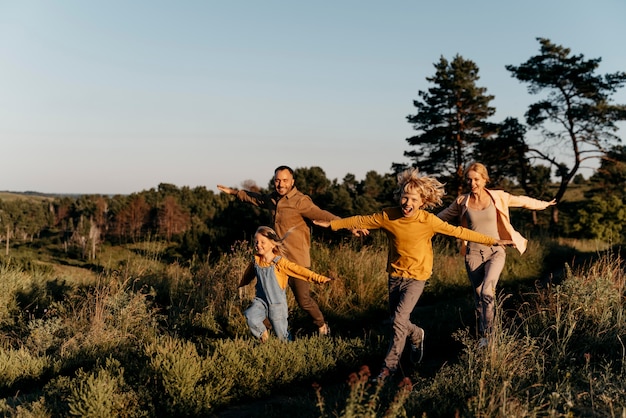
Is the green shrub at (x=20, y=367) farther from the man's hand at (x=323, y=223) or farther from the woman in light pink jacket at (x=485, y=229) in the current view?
the woman in light pink jacket at (x=485, y=229)

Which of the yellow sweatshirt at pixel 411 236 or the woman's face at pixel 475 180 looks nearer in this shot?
the yellow sweatshirt at pixel 411 236

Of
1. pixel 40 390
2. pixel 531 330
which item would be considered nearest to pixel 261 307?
pixel 40 390

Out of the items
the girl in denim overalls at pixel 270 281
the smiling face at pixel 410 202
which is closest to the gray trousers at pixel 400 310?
the smiling face at pixel 410 202

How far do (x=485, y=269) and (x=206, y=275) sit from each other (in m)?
4.08

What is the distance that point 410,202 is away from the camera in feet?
16.6

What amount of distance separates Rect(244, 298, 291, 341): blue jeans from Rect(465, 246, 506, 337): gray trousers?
2127 mm

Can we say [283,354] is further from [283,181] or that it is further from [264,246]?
[283,181]

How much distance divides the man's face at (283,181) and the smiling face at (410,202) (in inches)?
58.5

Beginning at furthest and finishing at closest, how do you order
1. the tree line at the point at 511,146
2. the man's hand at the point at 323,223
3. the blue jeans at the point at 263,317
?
the tree line at the point at 511,146 → the man's hand at the point at 323,223 → the blue jeans at the point at 263,317

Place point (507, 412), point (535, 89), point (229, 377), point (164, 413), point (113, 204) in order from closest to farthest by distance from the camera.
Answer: point (507, 412) → point (164, 413) → point (229, 377) → point (535, 89) → point (113, 204)

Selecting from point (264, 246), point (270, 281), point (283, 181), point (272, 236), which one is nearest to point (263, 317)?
point (270, 281)

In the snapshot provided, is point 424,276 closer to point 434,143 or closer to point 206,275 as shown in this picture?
point 206,275

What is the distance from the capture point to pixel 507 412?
11.1 feet

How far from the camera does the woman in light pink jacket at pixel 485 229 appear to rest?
227 inches
